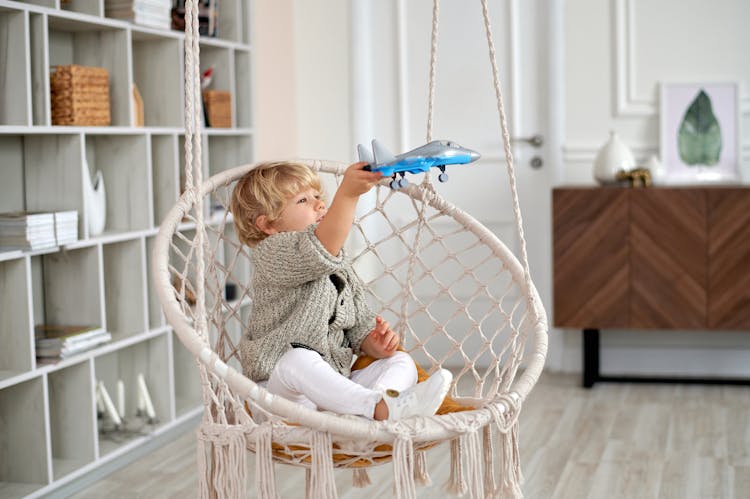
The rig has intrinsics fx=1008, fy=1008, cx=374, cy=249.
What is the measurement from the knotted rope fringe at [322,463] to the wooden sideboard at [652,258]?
232 cm

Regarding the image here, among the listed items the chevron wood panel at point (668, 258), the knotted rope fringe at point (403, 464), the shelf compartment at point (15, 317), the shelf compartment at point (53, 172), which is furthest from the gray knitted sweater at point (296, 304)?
the chevron wood panel at point (668, 258)

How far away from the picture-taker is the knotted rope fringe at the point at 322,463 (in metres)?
1.76

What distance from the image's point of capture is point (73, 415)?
300cm

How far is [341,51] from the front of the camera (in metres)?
4.49

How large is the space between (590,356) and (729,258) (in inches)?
25.7

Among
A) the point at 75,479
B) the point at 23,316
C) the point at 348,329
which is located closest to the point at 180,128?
the point at 23,316

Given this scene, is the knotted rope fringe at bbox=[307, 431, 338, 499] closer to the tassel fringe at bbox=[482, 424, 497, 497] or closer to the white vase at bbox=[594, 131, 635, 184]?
the tassel fringe at bbox=[482, 424, 497, 497]

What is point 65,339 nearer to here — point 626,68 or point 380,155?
point 380,155

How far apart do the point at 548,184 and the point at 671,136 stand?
0.54 m

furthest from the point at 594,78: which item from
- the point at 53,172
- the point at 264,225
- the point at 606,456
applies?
the point at 264,225

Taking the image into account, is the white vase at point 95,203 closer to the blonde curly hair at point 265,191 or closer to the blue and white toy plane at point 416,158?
the blonde curly hair at point 265,191

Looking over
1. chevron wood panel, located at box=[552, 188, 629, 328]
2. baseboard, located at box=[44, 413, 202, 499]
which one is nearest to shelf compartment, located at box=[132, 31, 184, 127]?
baseboard, located at box=[44, 413, 202, 499]

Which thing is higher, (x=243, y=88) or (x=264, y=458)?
(x=243, y=88)

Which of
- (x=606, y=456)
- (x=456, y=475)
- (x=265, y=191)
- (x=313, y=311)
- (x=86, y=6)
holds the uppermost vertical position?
(x=86, y=6)
